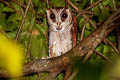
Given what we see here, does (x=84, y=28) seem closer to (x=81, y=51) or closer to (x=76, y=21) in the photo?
(x=76, y=21)

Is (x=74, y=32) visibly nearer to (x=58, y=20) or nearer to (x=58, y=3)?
(x=58, y=20)

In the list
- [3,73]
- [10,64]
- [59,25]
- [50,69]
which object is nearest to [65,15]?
[59,25]

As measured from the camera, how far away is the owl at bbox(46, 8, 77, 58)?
3.11 metres

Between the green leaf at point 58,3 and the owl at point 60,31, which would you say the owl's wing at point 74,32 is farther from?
the green leaf at point 58,3

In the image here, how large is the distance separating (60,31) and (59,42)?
0.19 meters

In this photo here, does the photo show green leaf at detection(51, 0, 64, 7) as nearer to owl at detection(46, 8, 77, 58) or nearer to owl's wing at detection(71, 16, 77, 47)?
owl at detection(46, 8, 77, 58)

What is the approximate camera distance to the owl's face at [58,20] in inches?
122

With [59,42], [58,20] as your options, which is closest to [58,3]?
[58,20]

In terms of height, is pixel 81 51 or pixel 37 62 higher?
pixel 81 51

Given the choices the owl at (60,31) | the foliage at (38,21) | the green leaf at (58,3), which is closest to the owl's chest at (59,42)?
the owl at (60,31)

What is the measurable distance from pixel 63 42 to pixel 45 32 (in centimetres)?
38

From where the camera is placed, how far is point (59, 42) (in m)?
3.26

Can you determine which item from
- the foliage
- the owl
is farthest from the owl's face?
the foliage

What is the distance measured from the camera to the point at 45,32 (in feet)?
10.00
